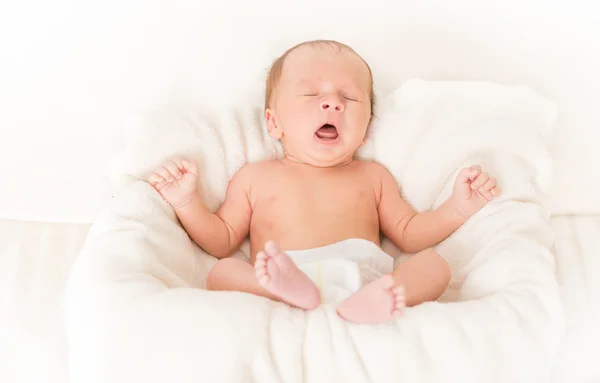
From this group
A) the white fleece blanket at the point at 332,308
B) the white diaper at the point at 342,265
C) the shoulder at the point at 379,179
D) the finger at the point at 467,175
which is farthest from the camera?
the shoulder at the point at 379,179

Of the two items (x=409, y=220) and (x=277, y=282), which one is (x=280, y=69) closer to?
(x=409, y=220)

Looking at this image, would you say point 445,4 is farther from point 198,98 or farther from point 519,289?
point 519,289

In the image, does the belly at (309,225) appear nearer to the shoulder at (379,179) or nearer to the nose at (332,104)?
the shoulder at (379,179)

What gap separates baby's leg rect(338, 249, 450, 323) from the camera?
1039 mm

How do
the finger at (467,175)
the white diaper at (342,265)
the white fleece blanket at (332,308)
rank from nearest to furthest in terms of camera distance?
the white fleece blanket at (332,308), the white diaper at (342,265), the finger at (467,175)

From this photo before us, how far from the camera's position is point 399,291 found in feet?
3.42

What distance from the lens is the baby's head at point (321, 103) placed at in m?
1.40

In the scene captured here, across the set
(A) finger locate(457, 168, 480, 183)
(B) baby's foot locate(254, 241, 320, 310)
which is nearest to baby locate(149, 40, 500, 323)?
(A) finger locate(457, 168, 480, 183)

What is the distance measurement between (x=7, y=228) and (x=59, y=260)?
152mm

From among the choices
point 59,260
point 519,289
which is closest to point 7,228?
point 59,260

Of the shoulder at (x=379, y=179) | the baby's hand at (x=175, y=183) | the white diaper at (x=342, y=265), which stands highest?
the baby's hand at (x=175, y=183)

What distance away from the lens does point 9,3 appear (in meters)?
1.73

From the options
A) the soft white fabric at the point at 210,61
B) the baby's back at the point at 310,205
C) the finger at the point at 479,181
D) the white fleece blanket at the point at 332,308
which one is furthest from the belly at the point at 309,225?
the soft white fabric at the point at 210,61

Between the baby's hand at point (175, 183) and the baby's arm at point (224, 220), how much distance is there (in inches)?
0.6
